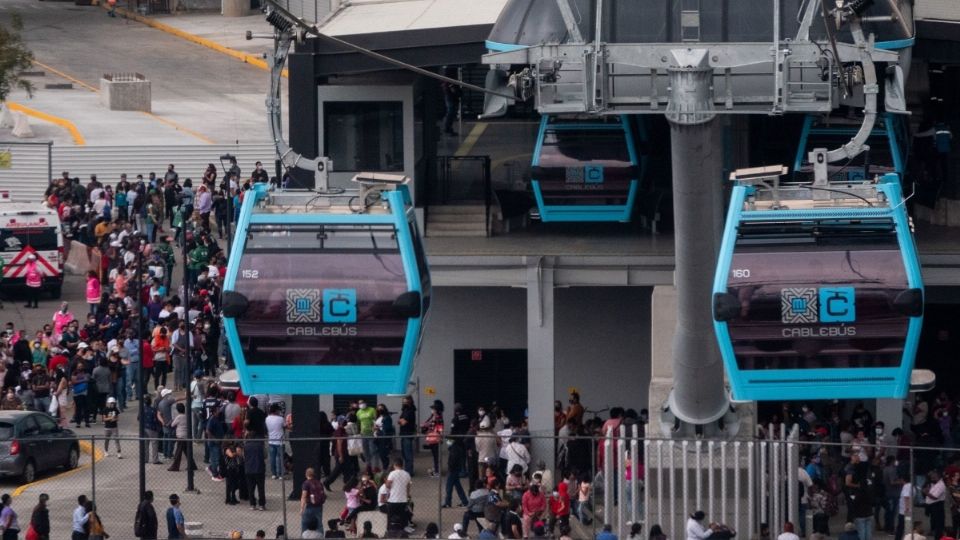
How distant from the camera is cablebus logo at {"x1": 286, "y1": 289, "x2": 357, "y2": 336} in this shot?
28.6 metres

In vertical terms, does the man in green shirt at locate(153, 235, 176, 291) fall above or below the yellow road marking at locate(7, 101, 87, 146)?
below

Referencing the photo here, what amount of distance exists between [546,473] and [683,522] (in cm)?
190

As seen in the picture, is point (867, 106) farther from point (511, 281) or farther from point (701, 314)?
point (511, 281)

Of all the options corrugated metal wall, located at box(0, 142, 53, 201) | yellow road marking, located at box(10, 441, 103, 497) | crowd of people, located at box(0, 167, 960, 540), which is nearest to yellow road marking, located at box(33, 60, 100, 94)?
corrugated metal wall, located at box(0, 142, 53, 201)

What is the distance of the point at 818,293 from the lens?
2786 centimetres

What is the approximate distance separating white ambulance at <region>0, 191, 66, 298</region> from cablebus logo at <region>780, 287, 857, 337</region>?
23569 millimetres

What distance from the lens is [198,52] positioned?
79.8 m

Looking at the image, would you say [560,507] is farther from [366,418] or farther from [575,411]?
[575,411]

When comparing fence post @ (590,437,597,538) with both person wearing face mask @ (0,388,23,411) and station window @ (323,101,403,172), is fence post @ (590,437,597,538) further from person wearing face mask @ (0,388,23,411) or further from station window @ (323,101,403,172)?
person wearing face mask @ (0,388,23,411)

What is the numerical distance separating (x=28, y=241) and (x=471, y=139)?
8503 mm

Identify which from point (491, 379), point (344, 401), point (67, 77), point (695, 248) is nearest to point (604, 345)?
point (491, 379)

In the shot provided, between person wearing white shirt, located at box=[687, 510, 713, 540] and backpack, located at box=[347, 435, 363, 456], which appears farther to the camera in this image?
backpack, located at box=[347, 435, 363, 456]

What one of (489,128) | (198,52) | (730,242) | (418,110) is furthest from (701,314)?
(198,52)

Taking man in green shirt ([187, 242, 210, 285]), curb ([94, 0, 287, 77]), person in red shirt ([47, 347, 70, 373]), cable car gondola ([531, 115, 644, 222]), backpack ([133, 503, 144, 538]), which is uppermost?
curb ([94, 0, 287, 77])
